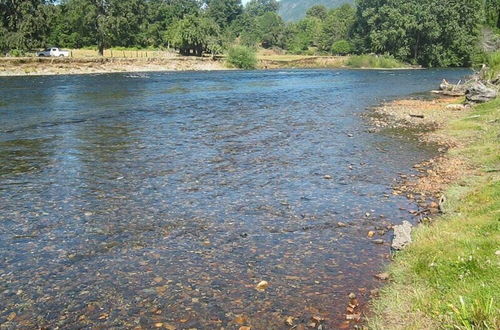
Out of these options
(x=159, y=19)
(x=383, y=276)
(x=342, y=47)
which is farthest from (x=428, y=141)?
(x=159, y=19)

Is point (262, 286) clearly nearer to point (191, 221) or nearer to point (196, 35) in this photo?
point (191, 221)

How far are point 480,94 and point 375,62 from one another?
3596 inches

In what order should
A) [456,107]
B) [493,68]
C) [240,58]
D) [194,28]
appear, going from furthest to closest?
[194,28]
[240,58]
[493,68]
[456,107]

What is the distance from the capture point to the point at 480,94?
A: 32.9 meters

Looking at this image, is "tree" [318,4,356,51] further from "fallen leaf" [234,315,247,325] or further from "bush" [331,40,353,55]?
"fallen leaf" [234,315,247,325]

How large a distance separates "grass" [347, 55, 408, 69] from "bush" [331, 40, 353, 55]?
19.5 meters

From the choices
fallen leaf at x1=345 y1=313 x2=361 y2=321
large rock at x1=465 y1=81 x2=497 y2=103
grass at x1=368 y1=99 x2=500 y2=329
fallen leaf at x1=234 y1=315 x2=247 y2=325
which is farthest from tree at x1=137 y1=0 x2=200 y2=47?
fallen leaf at x1=345 y1=313 x2=361 y2=321

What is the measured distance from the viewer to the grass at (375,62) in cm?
11962

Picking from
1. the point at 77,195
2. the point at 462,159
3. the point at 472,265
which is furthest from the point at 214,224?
the point at 462,159

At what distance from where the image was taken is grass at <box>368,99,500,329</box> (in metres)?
6.68

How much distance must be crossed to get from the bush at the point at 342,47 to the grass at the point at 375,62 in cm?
1949

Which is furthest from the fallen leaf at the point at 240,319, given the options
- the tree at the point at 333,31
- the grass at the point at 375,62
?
the tree at the point at 333,31

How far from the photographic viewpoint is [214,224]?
12.6 metres

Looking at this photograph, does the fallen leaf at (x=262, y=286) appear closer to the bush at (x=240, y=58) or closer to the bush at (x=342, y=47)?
the bush at (x=240, y=58)
